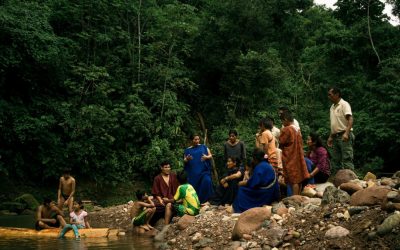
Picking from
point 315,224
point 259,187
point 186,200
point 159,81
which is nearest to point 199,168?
point 186,200

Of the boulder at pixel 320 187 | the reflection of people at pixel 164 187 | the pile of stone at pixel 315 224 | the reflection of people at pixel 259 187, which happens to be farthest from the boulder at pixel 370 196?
the reflection of people at pixel 164 187

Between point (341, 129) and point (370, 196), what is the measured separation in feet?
7.29

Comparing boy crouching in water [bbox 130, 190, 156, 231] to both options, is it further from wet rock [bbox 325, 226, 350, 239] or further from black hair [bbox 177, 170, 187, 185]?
wet rock [bbox 325, 226, 350, 239]

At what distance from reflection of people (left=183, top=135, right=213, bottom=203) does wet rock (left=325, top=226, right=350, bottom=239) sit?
4.78 metres

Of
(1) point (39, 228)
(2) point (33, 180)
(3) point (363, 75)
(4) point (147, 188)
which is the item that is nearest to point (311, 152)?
(1) point (39, 228)

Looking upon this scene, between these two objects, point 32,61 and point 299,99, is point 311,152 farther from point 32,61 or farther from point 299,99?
point 299,99

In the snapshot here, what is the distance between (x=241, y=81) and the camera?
21.0 m

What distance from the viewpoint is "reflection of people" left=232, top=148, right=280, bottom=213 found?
7.81m

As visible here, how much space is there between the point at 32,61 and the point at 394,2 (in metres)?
16.1

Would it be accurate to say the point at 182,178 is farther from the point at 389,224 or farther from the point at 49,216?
the point at 389,224

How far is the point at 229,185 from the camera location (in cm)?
944

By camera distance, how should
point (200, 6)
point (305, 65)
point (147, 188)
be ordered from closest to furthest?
point (147, 188)
point (305, 65)
point (200, 6)

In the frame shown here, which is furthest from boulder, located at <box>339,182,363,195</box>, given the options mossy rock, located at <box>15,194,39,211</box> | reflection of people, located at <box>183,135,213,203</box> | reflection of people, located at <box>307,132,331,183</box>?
mossy rock, located at <box>15,194,39,211</box>

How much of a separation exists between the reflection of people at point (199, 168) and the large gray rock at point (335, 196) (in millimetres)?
→ 3919
